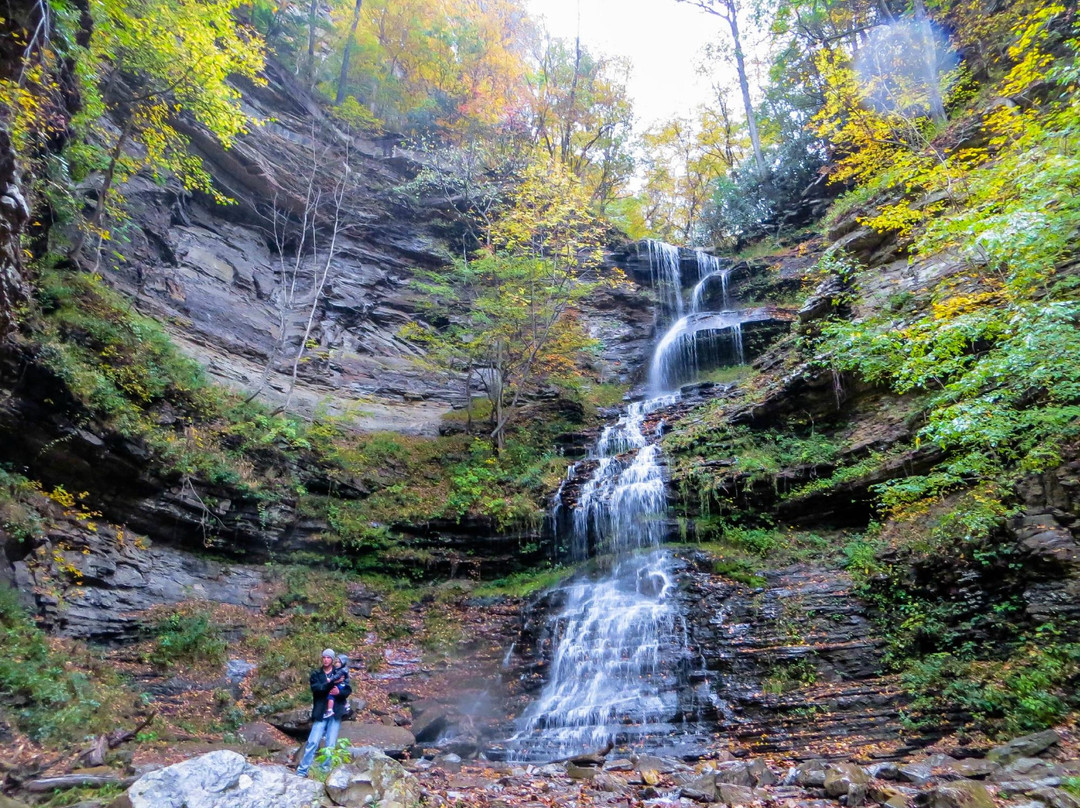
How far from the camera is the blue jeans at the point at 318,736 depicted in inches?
244

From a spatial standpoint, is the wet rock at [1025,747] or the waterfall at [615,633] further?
the waterfall at [615,633]

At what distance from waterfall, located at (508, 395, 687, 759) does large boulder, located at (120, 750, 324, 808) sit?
440 centimetres

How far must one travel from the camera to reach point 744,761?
700 centimetres

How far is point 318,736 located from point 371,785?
2.08m

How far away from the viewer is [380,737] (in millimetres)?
8469

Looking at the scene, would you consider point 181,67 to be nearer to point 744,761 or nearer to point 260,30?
point 260,30

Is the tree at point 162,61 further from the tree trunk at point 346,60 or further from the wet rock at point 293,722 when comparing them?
the tree trunk at point 346,60

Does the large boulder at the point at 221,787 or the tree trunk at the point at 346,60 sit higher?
the tree trunk at the point at 346,60

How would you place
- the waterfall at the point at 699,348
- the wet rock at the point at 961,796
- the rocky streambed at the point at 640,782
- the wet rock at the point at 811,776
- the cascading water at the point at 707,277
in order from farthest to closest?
the cascading water at the point at 707,277 < the waterfall at the point at 699,348 < the wet rock at the point at 811,776 < the wet rock at the point at 961,796 < the rocky streambed at the point at 640,782

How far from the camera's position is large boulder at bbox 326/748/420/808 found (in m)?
4.54

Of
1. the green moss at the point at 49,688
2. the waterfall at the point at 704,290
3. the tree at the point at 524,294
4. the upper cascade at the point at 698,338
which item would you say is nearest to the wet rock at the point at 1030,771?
the green moss at the point at 49,688

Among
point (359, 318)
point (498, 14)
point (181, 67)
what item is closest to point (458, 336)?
point (359, 318)

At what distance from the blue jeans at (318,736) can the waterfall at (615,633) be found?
268 cm

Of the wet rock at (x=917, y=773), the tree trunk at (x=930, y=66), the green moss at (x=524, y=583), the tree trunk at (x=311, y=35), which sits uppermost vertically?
the tree trunk at (x=311, y=35)
